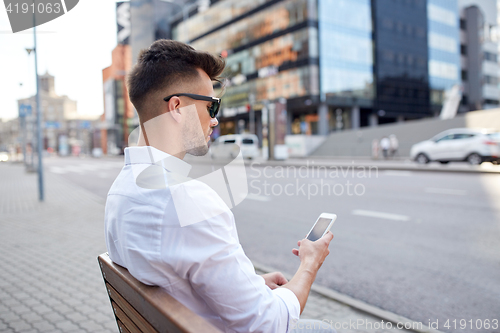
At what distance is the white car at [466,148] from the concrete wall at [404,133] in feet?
35.0

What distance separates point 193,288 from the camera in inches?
46.8

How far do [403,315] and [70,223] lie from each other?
640 centimetres

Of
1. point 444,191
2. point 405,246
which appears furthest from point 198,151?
point 444,191

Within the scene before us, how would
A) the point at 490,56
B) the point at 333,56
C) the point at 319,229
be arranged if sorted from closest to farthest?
the point at 319,229 < the point at 333,56 < the point at 490,56

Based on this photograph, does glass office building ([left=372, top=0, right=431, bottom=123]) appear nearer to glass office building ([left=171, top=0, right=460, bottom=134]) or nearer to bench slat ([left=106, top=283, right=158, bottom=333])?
glass office building ([left=171, top=0, right=460, bottom=134])

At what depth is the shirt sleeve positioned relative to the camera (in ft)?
3.59

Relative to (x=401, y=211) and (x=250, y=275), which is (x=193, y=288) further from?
(x=401, y=211)

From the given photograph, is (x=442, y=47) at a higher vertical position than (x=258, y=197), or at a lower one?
higher

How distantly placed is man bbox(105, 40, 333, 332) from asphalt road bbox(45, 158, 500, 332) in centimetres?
134

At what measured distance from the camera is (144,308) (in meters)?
1.22

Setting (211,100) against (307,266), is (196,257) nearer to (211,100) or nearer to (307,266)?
(307,266)

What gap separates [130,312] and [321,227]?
2.83 ft

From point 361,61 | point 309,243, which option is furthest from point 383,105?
point 309,243

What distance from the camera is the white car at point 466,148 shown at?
53.2 ft
